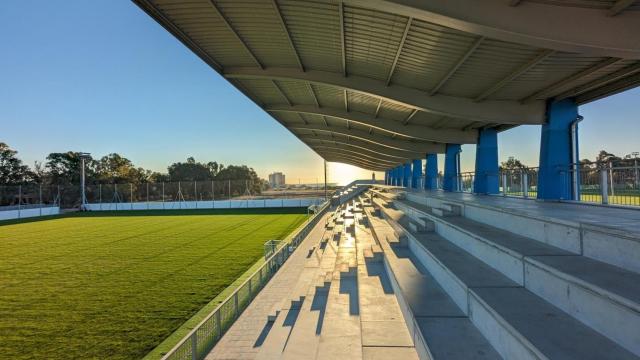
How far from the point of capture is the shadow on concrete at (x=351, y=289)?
6.45m

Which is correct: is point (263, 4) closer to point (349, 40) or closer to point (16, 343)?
point (349, 40)

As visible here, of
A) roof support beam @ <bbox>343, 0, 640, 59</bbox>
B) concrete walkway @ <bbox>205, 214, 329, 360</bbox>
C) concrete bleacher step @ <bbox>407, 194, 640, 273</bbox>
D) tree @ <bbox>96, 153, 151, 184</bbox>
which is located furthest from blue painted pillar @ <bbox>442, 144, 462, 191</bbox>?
tree @ <bbox>96, 153, 151, 184</bbox>

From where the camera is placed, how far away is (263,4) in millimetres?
9242

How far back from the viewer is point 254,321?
26.4 ft

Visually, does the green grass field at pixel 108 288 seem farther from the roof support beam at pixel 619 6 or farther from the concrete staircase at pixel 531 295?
the roof support beam at pixel 619 6

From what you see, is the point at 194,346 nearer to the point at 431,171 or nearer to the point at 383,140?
the point at 383,140

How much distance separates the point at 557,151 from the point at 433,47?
18.9 ft

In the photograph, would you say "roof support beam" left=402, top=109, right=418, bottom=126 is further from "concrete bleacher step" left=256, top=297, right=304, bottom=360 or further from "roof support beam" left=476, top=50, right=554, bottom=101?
"concrete bleacher step" left=256, top=297, right=304, bottom=360

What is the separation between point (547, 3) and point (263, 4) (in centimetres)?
646

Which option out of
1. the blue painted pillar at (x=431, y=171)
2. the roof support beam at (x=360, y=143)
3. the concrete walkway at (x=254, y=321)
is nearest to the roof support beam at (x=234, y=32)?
the concrete walkway at (x=254, y=321)

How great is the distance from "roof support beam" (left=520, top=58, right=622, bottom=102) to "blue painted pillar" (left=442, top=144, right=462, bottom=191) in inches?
461

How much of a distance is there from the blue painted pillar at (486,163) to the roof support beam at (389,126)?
1222 millimetres

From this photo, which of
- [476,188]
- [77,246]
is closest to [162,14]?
[476,188]

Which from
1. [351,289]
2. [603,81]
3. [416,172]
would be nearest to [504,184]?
[603,81]
